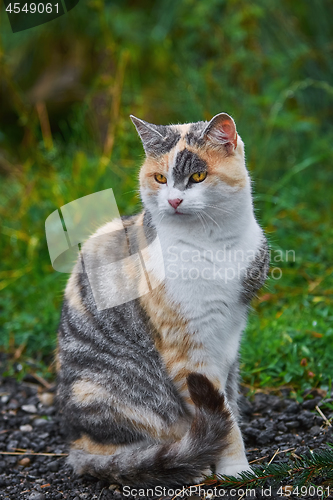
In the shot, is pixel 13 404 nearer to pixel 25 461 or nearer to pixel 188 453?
pixel 25 461

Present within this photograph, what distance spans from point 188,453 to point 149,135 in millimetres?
1327

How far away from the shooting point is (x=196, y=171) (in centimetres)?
212

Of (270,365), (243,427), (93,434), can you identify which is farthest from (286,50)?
(93,434)

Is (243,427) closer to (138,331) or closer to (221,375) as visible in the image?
(221,375)

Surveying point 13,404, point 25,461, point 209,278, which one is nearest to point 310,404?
point 209,278

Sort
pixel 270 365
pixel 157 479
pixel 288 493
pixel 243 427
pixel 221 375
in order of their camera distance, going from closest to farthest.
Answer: pixel 288 493
pixel 157 479
pixel 221 375
pixel 243 427
pixel 270 365

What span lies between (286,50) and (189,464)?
14.9 feet

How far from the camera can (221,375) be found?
7.35 ft

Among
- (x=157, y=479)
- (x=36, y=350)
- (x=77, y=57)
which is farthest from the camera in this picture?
(x=77, y=57)

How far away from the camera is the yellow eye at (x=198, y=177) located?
84.0 inches

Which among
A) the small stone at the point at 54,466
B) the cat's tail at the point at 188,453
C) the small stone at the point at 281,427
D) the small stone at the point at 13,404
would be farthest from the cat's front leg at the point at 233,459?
the small stone at the point at 13,404

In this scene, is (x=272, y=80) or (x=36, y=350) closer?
(x=36, y=350)

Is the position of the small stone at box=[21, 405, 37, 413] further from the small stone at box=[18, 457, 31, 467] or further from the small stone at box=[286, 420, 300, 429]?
the small stone at box=[286, 420, 300, 429]

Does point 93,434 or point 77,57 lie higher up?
point 77,57
